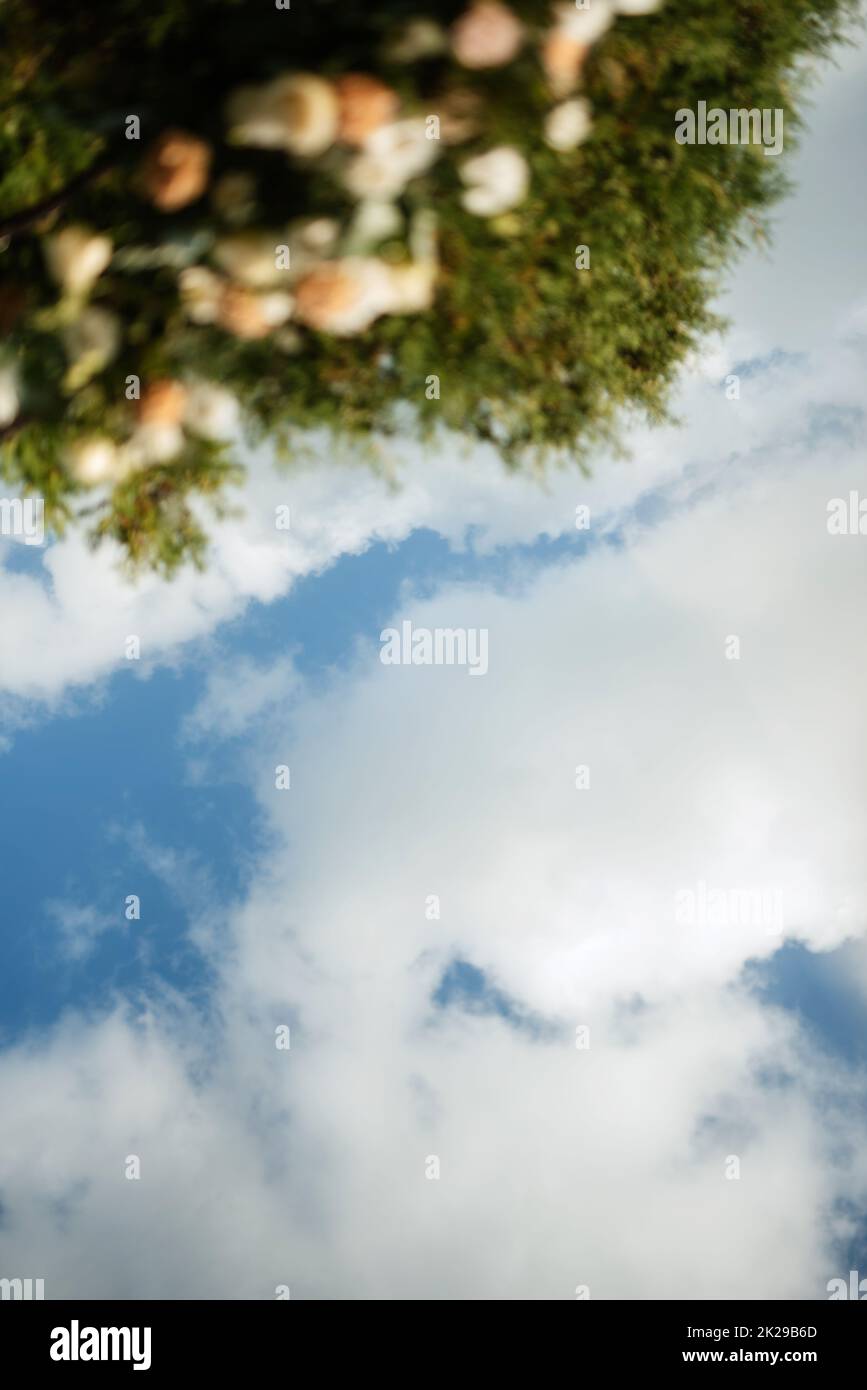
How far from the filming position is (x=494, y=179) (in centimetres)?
151

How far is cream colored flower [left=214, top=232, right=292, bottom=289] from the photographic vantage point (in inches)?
52.3

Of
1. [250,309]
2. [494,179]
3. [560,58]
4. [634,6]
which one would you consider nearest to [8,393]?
[250,309]

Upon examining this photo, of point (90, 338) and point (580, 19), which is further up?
point (580, 19)

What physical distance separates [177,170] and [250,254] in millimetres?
149

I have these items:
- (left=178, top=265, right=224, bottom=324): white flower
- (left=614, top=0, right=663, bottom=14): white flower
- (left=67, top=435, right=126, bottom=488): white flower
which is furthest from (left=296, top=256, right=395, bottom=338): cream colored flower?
(left=614, top=0, right=663, bottom=14): white flower

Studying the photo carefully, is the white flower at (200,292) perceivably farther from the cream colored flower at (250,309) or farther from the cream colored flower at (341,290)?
the cream colored flower at (341,290)

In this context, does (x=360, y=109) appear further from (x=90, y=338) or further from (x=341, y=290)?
(x=90, y=338)

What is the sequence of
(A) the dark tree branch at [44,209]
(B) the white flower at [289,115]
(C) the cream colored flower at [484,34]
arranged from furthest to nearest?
(A) the dark tree branch at [44,209]
(C) the cream colored flower at [484,34]
(B) the white flower at [289,115]

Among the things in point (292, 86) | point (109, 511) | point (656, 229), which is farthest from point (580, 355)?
point (109, 511)

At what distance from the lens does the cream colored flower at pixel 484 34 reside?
4.62ft

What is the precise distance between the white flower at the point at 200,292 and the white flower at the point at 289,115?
18cm

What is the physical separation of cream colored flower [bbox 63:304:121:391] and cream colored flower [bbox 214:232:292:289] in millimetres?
196

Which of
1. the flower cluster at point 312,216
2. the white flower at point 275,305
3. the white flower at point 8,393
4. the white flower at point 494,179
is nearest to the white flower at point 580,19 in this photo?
the flower cluster at point 312,216
